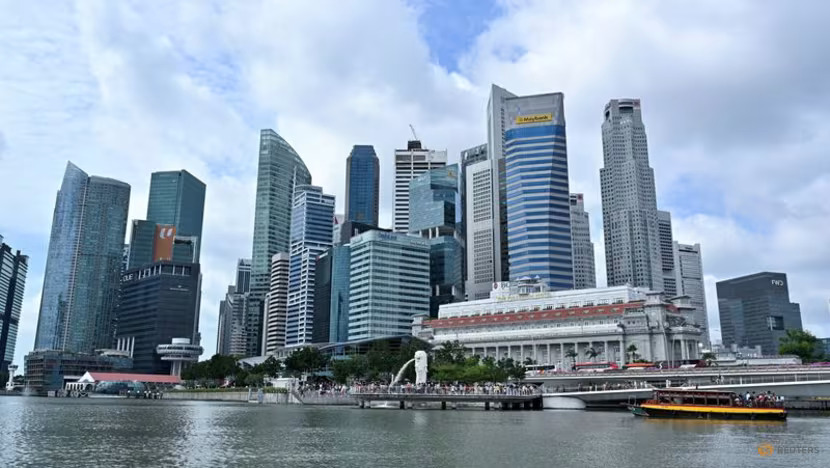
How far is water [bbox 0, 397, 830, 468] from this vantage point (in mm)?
47844

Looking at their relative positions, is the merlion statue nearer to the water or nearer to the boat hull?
the boat hull

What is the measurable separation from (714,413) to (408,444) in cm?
5410

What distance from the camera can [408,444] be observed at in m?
60.5

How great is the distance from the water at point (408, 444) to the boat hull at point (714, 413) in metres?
4.52

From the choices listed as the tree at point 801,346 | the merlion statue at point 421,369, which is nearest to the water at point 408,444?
the merlion statue at point 421,369

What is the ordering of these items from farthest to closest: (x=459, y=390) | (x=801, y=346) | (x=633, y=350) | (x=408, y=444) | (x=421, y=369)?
(x=633, y=350), (x=801, y=346), (x=421, y=369), (x=459, y=390), (x=408, y=444)

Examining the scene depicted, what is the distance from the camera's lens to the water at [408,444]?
47844 millimetres

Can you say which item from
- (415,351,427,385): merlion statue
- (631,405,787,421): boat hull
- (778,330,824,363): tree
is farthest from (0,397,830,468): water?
(778,330,824,363): tree

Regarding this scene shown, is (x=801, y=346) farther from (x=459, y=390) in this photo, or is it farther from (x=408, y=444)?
(x=408, y=444)

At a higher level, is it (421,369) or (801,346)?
(801,346)

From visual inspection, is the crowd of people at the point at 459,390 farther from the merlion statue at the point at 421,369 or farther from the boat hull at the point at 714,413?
the boat hull at the point at 714,413

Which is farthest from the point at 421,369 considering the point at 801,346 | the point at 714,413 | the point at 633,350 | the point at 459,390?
the point at 801,346

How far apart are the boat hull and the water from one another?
14.8 feet

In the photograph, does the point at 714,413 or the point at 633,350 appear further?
the point at 633,350
